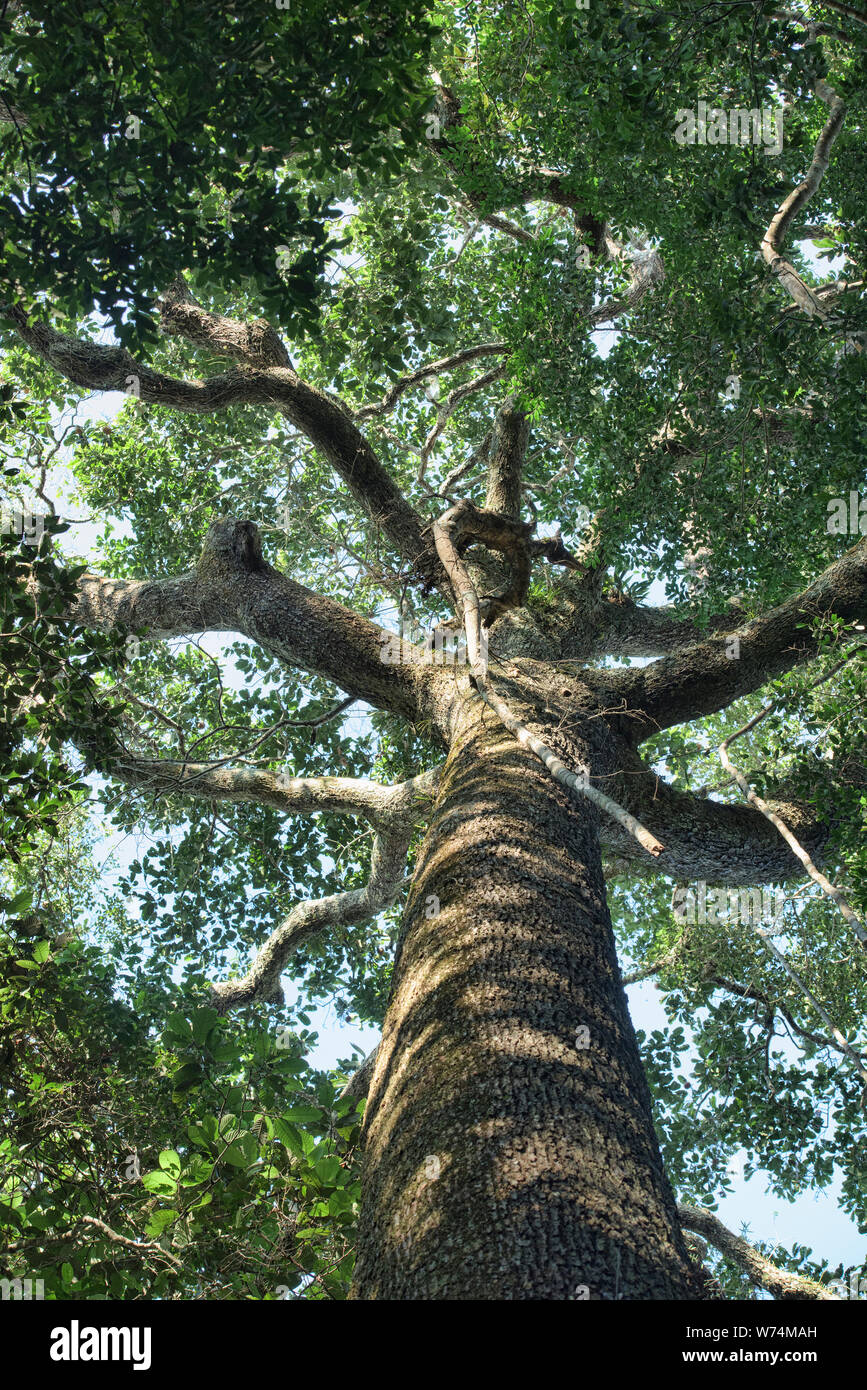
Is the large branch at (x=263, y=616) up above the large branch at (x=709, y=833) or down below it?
above

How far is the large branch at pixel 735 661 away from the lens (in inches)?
241

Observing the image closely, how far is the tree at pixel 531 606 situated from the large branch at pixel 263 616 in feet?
0.10

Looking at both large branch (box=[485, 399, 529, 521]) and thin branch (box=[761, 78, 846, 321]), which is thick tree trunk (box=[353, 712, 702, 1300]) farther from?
large branch (box=[485, 399, 529, 521])

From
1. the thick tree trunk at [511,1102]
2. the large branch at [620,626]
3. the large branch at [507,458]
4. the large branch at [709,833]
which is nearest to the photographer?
the thick tree trunk at [511,1102]

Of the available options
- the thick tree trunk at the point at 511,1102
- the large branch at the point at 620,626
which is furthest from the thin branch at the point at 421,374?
the thick tree trunk at the point at 511,1102

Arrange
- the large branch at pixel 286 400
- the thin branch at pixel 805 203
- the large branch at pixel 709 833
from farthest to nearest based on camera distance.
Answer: the large branch at pixel 286 400, the large branch at pixel 709 833, the thin branch at pixel 805 203

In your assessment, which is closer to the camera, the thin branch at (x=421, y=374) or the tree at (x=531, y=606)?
the tree at (x=531, y=606)

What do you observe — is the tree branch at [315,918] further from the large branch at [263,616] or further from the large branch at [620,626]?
the large branch at [620,626]

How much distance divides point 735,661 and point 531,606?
171cm

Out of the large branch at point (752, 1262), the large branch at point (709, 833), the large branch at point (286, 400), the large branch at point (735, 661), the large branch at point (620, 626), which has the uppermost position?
the large branch at point (286, 400)
